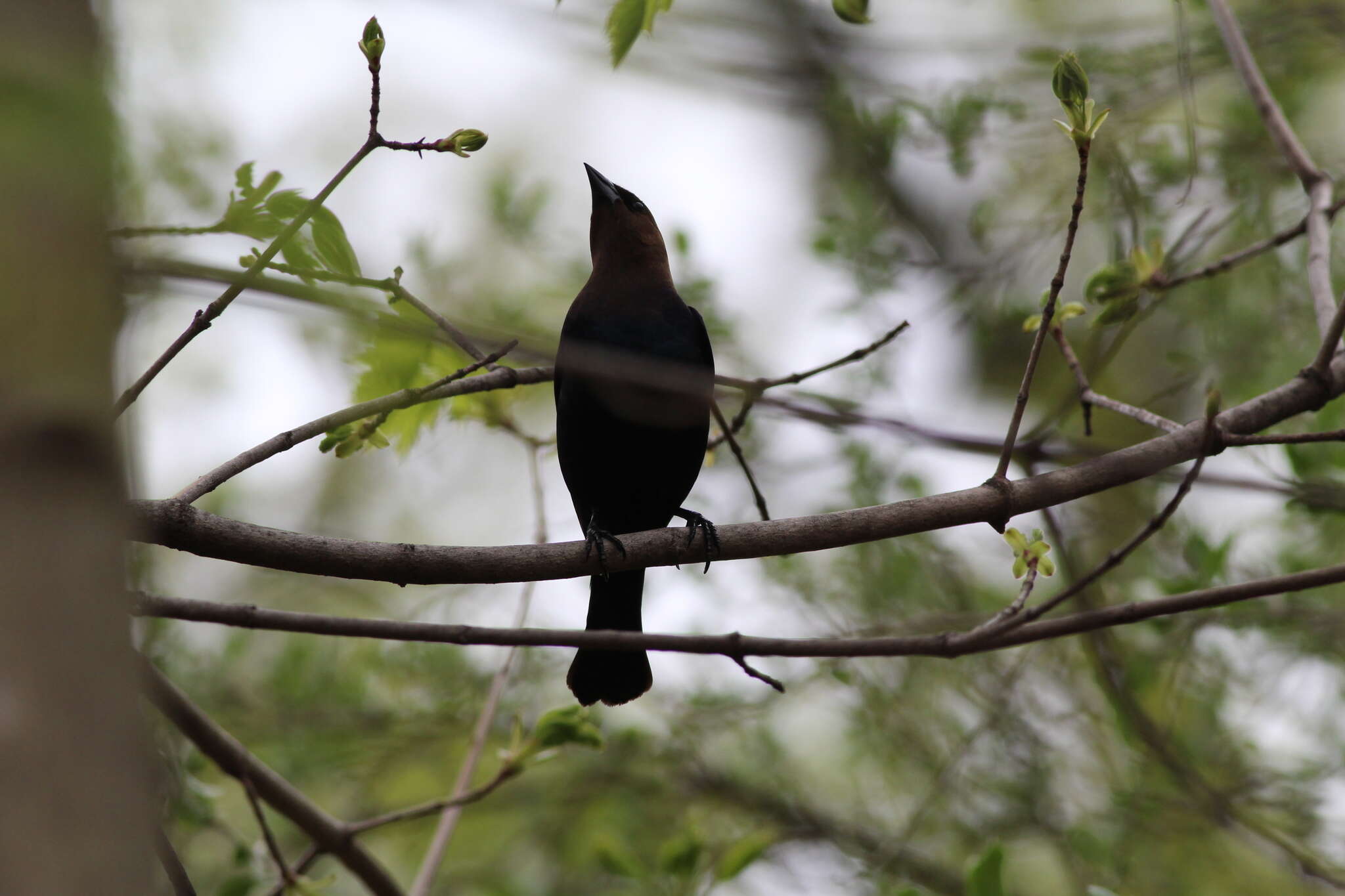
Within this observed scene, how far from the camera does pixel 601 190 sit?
15.0ft

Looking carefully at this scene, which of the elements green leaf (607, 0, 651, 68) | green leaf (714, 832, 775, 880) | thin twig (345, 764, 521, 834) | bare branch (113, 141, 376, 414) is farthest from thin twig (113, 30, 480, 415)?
green leaf (714, 832, 775, 880)

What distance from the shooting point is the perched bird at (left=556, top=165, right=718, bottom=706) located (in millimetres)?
3699

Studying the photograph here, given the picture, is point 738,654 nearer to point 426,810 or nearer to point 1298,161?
point 426,810

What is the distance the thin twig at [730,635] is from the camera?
1913 mm

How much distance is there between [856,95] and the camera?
18.1 feet

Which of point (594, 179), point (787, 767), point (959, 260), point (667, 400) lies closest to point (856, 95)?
point (959, 260)

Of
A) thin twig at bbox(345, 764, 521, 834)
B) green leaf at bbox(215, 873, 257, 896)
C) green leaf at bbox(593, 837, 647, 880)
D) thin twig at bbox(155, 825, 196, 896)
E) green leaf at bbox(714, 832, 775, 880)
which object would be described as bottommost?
green leaf at bbox(215, 873, 257, 896)

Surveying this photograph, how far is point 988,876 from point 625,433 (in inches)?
80.4

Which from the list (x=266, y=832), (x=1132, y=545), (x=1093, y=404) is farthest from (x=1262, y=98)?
(x=266, y=832)

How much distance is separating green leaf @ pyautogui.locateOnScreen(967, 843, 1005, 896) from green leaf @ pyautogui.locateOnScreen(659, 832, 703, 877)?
86cm

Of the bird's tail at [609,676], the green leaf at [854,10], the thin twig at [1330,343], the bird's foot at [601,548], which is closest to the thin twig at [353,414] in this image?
the bird's foot at [601,548]

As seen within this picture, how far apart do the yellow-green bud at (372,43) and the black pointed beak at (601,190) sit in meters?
2.47

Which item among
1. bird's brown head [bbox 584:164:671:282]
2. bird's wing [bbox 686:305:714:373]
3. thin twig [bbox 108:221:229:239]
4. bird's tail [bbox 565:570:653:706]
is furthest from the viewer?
bird's brown head [bbox 584:164:671:282]

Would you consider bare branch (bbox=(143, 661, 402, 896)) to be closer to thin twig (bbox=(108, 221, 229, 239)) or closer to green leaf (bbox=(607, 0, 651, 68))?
thin twig (bbox=(108, 221, 229, 239))
